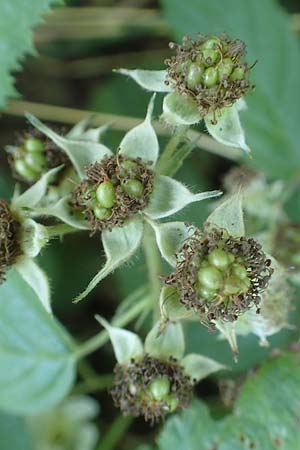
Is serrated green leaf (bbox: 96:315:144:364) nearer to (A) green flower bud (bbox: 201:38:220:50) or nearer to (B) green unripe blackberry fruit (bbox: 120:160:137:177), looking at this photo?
(B) green unripe blackberry fruit (bbox: 120:160:137:177)

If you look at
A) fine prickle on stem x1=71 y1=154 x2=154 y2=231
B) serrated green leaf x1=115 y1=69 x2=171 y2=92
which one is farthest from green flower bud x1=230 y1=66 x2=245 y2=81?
fine prickle on stem x1=71 y1=154 x2=154 y2=231

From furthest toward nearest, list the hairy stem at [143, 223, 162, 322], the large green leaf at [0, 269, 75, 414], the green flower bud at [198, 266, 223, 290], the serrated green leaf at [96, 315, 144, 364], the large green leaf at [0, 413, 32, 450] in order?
the large green leaf at [0, 413, 32, 450], the large green leaf at [0, 269, 75, 414], the hairy stem at [143, 223, 162, 322], the serrated green leaf at [96, 315, 144, 364], the green flower bud at [198, 266, 223, 290]

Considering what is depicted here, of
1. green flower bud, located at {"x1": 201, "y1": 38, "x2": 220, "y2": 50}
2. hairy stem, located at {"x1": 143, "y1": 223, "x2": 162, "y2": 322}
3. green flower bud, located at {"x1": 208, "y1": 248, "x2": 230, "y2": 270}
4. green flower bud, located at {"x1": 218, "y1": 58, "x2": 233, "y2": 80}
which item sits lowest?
hairy stem, located at {"x1": 143, "y1": 223, "x2": 162, "y2": 322}

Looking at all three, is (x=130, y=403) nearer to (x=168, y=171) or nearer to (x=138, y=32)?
(x=168, y=171)

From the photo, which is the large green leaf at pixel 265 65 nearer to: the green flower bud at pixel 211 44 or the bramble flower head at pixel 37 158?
the bramble flower head at pixel 37 158

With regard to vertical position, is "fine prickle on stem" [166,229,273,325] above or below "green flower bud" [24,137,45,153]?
above

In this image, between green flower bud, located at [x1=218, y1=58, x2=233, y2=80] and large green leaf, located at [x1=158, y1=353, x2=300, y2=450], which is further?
large green leaf, located at [x1=158, y1=353, x2=300, y2=450]

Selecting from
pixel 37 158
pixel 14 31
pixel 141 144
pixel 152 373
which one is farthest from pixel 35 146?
pixel 152 373

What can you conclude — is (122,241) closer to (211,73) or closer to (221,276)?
(221,276)
